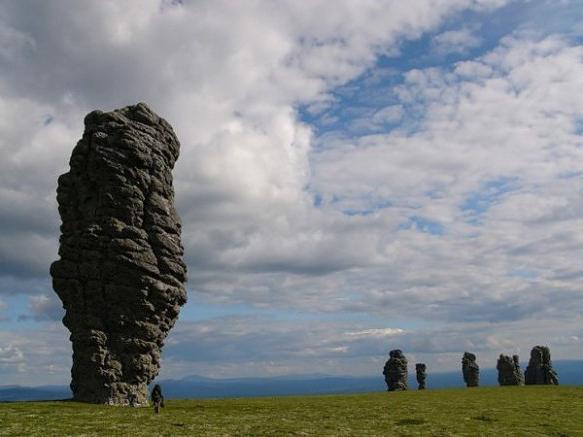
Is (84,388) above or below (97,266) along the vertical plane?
below

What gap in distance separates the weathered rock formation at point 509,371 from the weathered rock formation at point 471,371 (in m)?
5.71

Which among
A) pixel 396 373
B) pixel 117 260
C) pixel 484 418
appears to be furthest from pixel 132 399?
pixel 396 373

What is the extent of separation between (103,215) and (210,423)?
35.6 m

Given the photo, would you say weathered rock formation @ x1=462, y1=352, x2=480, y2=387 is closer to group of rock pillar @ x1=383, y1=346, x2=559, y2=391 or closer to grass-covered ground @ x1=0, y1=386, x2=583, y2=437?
group of rock pillar @ x1=383, y1=346, x2=559, y2=391

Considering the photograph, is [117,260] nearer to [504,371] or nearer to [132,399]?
[132,399]

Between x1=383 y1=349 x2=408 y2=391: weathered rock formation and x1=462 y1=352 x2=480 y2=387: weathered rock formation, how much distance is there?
1829cm

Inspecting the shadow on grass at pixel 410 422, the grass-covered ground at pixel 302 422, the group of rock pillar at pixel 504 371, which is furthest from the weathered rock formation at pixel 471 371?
the shadow on grass at pixel 410 422

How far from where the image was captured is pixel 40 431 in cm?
3522

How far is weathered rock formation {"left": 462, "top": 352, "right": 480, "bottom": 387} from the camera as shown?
139000 mm

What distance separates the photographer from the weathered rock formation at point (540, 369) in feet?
439

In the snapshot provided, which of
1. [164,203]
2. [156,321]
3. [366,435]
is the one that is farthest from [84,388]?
[366,435]

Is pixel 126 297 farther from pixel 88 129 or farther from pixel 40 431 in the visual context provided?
pixel 40 431

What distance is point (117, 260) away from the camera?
220ft

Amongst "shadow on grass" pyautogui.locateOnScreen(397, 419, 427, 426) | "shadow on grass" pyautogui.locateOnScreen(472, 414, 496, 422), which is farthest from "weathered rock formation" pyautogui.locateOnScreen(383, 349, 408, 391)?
"shadow on grass" pyautogui.locateOnScreen(397, 419, 427, 426)
